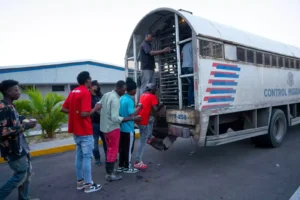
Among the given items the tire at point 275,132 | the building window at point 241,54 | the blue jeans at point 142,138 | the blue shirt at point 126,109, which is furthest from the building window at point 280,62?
the blue shirt at point 126,109

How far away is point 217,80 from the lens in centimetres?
425

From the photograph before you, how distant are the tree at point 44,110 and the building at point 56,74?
410 inches

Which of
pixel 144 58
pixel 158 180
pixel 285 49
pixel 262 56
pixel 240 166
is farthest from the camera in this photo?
pixel 285 49

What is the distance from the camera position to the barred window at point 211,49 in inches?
159

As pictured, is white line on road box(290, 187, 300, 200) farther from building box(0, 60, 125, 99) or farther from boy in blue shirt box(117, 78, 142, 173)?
building box(0, 60, 125, 99)

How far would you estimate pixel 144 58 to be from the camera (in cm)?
501

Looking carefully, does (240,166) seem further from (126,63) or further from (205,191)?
(126,63)

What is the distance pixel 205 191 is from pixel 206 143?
0.91 m

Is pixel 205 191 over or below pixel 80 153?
below

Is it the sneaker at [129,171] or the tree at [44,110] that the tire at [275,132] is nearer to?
the sneaker at [129,171]

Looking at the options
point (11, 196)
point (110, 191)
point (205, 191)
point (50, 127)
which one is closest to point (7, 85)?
point (11, 196)

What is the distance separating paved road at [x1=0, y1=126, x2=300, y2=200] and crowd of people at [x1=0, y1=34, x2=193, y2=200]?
0.35 metres

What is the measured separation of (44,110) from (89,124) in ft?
16.1

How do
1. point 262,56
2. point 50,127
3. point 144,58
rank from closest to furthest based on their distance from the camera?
point 144,58
point 262,56
point 50,127
